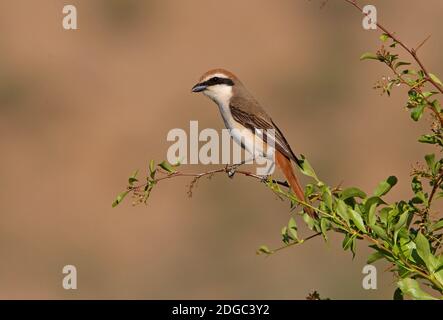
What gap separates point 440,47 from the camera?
17609mm

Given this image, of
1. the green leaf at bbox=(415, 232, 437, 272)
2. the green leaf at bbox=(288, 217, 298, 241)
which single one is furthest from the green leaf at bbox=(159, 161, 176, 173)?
the green leaf at bbox=(415, 232, 437, 272)

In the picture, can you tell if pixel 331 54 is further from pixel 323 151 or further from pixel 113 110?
pixel 113 110

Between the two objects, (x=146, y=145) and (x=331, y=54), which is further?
(x=331, y=54)

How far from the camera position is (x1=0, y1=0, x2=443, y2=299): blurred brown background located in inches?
524

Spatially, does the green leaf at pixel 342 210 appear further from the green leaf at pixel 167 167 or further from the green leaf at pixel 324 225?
the green leaf at pixel 167 167

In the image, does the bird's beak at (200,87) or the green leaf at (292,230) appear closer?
the green leaf at (292,230)

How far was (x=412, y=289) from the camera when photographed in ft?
9.16

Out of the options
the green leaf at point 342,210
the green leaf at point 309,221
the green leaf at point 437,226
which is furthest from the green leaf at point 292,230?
the green leaf at point 437,226

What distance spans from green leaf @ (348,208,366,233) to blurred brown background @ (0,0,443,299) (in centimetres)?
851

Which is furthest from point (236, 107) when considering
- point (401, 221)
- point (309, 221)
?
point (401, 221)

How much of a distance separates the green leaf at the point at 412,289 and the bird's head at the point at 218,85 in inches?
131

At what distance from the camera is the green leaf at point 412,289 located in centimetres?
278

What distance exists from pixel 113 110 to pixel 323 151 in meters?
3.69
